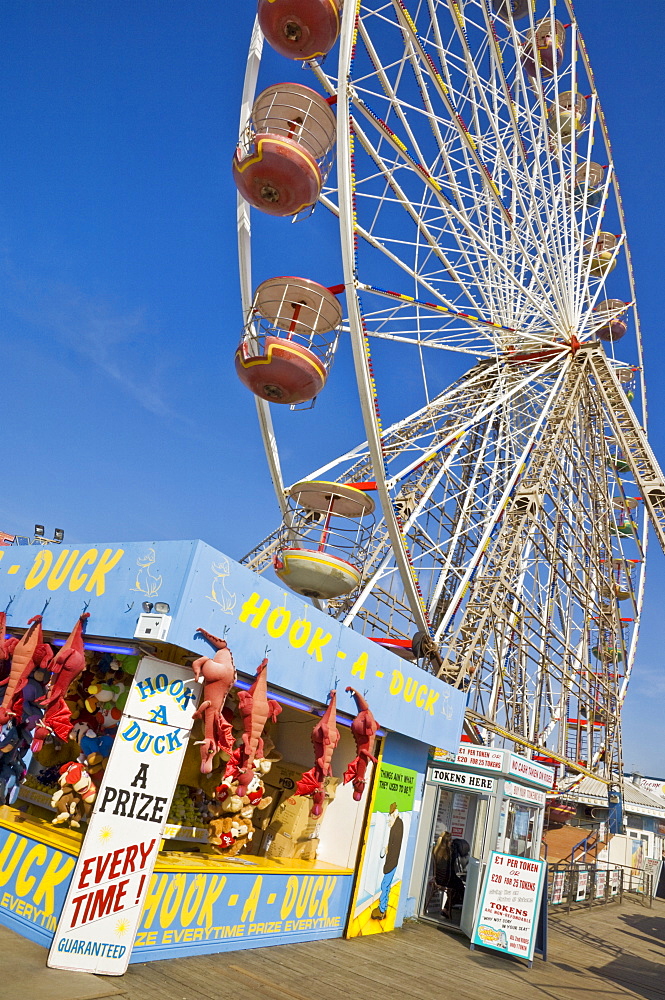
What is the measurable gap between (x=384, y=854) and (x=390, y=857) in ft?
0.62

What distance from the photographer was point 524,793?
11.6 metres

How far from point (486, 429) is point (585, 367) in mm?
2799

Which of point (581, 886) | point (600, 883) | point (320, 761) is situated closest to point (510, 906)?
point (320, 761)

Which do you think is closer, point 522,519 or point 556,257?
point 522,519

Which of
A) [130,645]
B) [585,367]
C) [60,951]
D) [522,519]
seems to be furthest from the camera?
[585,367]

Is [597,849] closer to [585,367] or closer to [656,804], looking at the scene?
[585,367]

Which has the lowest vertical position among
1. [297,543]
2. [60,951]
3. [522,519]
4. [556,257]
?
[60,951]

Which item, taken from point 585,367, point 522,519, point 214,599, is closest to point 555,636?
point 522,519

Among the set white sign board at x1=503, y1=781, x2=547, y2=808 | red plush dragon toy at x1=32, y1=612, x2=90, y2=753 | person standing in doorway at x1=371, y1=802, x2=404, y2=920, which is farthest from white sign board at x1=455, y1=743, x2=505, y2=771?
red plush dragon toy at x1=32, y1=612, x2=90, y2=753

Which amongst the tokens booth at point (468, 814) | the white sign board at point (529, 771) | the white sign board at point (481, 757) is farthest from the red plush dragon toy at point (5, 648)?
the white sign board at point (529, 771)

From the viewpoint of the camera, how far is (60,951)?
226 inches

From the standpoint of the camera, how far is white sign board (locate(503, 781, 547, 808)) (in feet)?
35.9

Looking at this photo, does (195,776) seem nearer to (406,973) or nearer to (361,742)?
(361,742)

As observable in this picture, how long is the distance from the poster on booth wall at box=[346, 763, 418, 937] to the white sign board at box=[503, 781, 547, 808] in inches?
69.3
